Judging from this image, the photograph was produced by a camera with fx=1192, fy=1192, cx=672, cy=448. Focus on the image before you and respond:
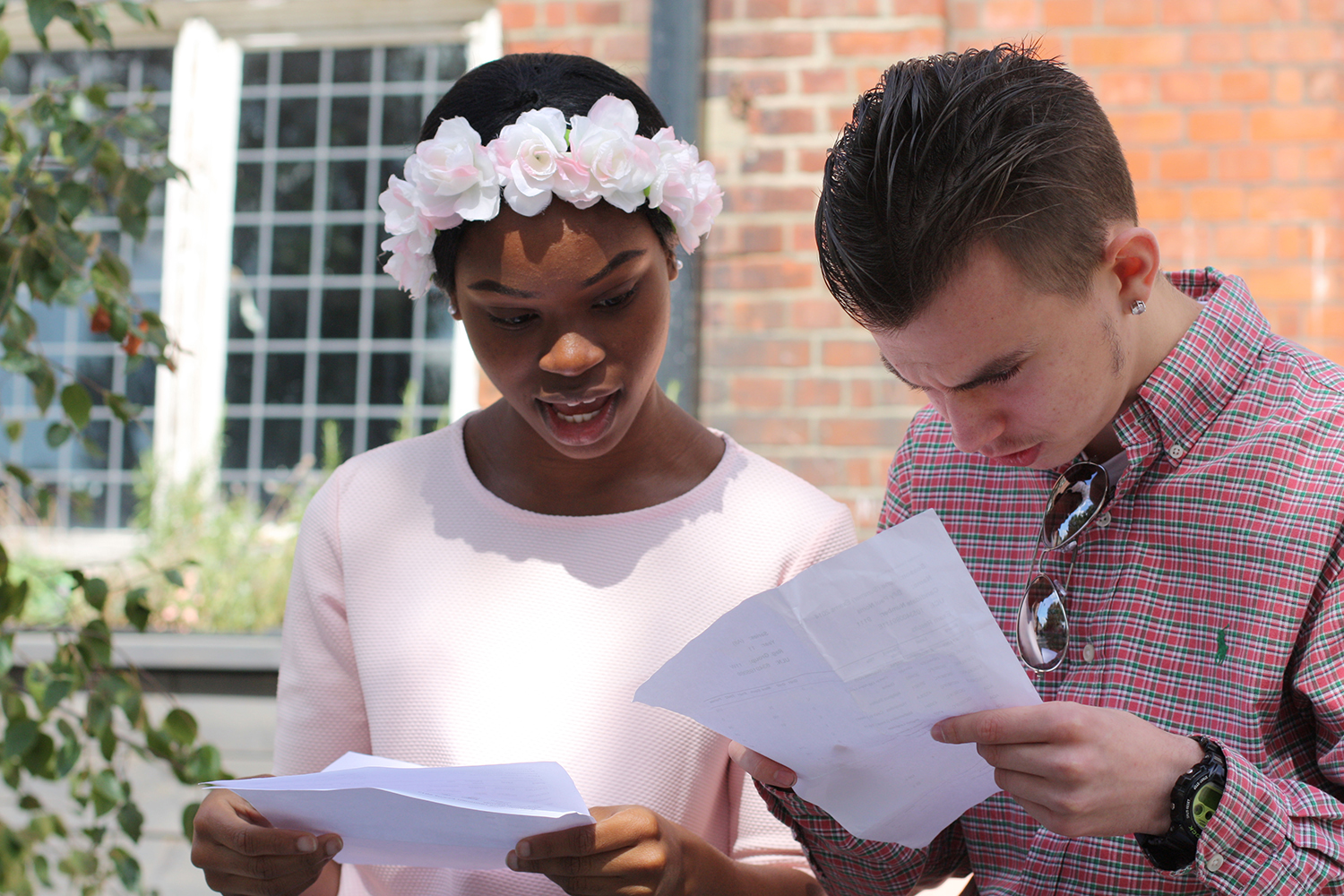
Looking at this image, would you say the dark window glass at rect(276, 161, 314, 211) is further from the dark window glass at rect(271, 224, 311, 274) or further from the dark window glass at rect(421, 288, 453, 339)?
the dark window glass at rect(421, 288, 453, 339)

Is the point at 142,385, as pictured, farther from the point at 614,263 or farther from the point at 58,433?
the point at 614,263

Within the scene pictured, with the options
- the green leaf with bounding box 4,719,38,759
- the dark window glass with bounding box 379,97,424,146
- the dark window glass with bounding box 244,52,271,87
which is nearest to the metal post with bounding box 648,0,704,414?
the dark window glass with bounding box 379,97,424,146

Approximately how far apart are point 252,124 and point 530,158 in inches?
113

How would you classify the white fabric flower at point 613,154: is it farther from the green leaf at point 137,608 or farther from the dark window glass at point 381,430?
the dark window glass at point 381,430

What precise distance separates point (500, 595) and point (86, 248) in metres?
0.91

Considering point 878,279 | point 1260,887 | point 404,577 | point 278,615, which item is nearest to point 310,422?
point 278,615

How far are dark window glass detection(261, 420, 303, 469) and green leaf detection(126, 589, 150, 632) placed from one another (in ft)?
6.88

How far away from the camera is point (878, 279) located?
1191 mm

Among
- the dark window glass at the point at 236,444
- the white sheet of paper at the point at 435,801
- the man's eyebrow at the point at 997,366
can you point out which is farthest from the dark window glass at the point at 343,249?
the man's eyebrow at the point at 997,366

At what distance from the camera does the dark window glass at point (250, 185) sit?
391 centimetres

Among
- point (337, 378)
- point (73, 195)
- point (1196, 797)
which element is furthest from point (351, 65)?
point (1196, 797)

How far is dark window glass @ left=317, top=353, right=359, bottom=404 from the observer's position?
386 centimetres

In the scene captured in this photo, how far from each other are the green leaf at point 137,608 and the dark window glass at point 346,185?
7.50ft

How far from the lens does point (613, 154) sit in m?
1.41
